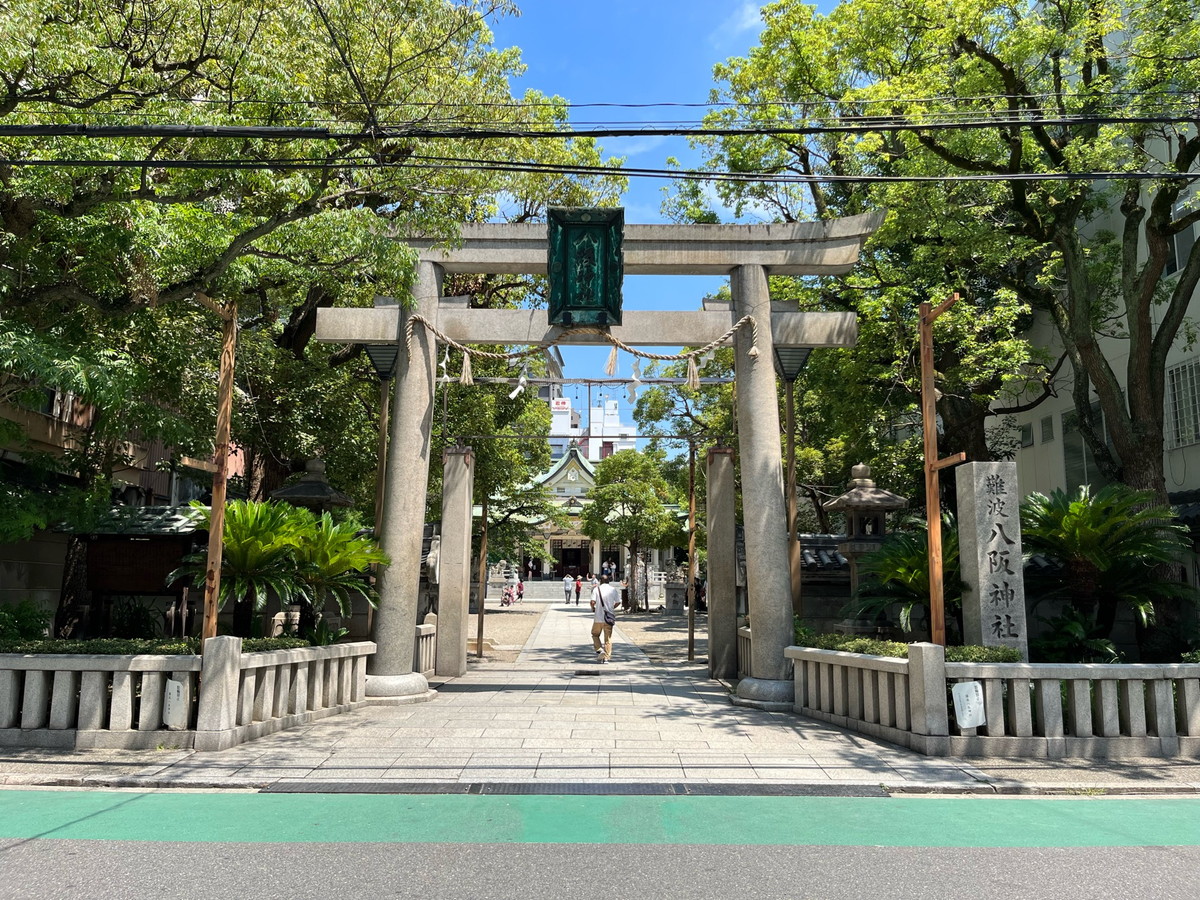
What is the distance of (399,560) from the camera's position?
40.2 feet

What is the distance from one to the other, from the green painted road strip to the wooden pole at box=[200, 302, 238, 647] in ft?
6.98

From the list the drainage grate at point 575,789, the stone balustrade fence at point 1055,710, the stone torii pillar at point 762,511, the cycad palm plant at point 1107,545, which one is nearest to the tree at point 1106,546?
the cycad palm plant at point 1107,545

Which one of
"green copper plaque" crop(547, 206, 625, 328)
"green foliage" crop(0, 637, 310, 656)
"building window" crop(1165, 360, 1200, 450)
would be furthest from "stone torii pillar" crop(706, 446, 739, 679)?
"building window" crop(1165, 360, 1200, 450)

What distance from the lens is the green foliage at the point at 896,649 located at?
909 centimetres

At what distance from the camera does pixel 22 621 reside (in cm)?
1055

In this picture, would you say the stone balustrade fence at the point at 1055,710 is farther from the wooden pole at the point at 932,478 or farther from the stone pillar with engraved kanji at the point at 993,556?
the stone pillar with engraved kanji at the point at 993,556

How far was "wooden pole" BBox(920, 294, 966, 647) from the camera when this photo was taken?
30.1ft

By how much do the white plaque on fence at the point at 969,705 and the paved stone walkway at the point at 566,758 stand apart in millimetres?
393

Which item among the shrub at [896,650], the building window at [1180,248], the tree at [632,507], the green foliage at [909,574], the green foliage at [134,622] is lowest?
the green foliage at [134,622]

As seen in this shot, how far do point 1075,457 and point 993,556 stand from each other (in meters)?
14.1

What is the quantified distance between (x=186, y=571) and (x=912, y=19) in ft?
47.2

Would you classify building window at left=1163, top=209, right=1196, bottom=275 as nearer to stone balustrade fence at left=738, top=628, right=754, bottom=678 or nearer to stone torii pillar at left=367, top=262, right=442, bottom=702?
stone balustrade fence at left=738, top=628, right=754, bottom=678

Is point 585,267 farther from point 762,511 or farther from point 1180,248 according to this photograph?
point 1180,248

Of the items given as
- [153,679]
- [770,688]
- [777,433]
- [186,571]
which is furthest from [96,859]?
[777,433]
